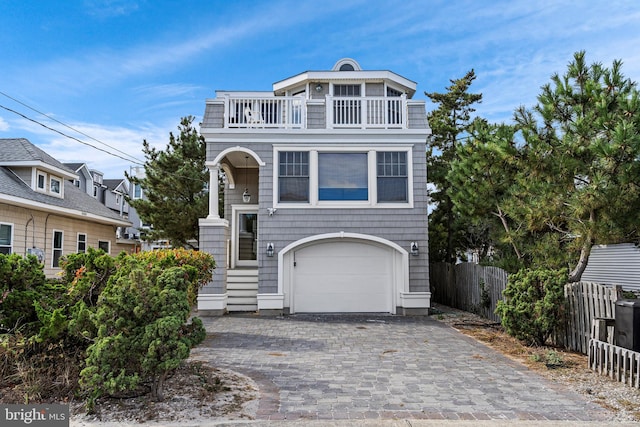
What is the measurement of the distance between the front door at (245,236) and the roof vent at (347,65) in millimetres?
6119

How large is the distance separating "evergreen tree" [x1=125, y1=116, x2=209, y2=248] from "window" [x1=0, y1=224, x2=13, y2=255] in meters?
4.81

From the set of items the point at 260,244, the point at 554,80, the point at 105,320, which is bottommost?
the point at 105,320

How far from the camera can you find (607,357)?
18.9 feet

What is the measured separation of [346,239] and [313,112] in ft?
12.1

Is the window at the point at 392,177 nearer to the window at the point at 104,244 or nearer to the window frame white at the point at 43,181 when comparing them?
the window frame white at the point at 43,181

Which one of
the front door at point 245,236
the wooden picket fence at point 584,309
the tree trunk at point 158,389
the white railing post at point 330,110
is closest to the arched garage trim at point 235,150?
the white railing post at point 330,110

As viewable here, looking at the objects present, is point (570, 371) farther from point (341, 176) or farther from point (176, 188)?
point (176, 188)

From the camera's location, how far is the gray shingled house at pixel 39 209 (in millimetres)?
12875

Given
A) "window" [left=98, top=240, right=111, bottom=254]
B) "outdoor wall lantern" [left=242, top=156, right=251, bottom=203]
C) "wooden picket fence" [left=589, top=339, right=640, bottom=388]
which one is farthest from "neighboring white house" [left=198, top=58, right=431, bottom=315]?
"window" [left=98, top=240, right=111, bottom=254]

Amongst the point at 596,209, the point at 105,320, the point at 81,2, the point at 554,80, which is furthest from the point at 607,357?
the point at 81,2

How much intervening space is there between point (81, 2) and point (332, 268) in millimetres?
9582

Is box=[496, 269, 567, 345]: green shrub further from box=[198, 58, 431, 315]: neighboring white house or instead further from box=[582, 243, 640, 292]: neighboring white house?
box=[582, 243, 640, 292]: neighboring white house

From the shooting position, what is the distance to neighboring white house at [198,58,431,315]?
39.2 ft

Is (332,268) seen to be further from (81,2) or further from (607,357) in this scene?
(81,2)
